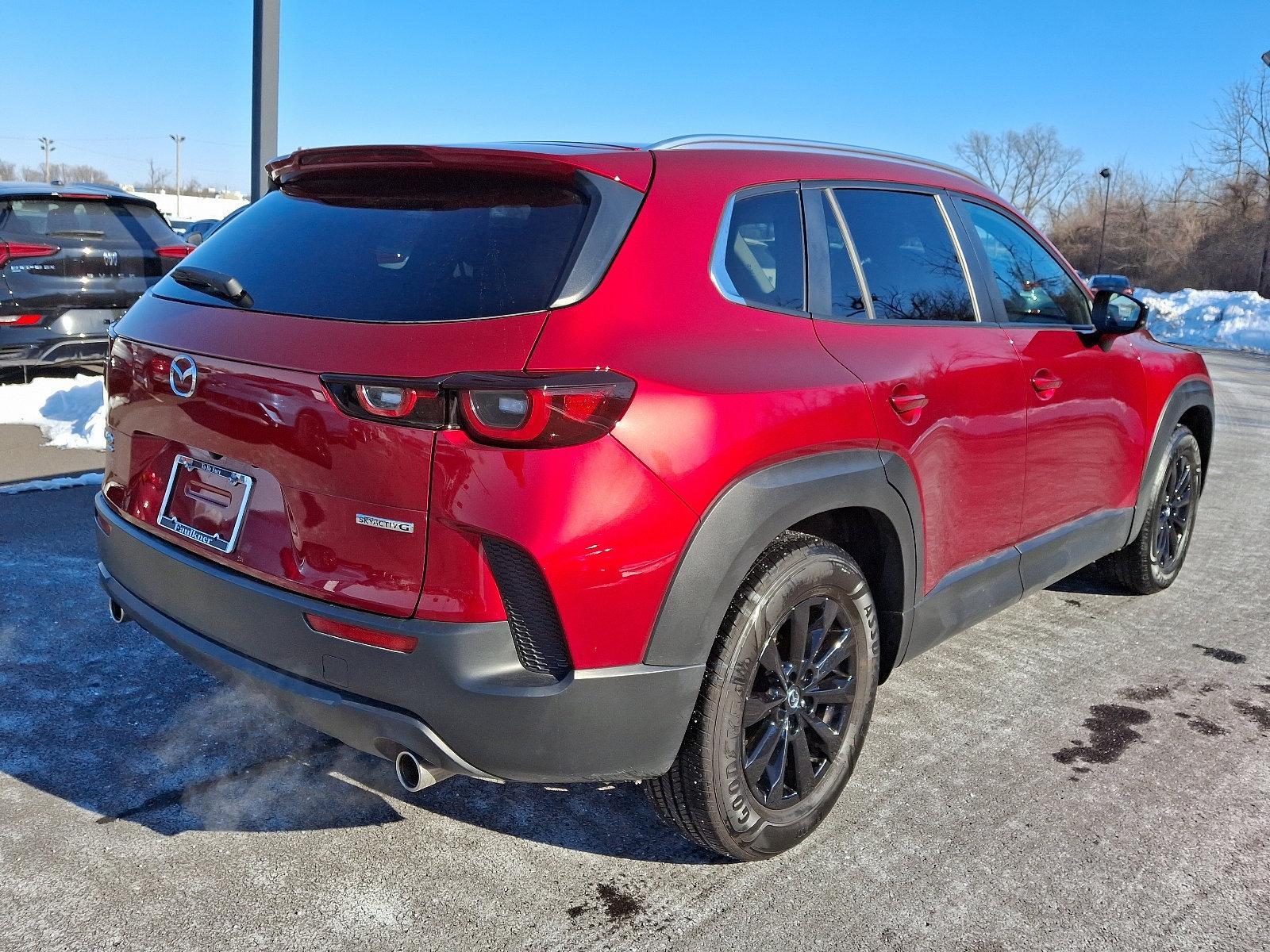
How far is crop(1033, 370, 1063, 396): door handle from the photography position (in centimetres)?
355

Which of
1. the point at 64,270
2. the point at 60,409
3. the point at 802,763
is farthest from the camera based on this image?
the point at 60,409

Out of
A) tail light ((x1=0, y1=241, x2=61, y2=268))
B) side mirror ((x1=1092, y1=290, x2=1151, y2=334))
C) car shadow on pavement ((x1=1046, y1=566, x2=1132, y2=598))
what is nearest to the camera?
side mirror ((x1=1092, y1=290, x2=1151, y2=334))

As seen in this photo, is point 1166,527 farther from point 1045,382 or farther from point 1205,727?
point 1045,382

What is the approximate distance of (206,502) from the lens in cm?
254

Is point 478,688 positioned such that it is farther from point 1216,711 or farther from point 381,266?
point 1216,711

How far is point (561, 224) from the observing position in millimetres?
2371

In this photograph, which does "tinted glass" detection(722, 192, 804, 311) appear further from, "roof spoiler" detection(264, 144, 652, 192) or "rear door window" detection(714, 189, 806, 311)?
"roof spoiler" detection(264, 144, 652, 192)

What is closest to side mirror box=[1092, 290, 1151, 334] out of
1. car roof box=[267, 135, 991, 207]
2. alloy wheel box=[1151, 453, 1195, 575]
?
alloy wheel box=[1151, 453, 1195, 575]

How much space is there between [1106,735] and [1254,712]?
655 mm

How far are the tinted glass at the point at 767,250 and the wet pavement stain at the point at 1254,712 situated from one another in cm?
233

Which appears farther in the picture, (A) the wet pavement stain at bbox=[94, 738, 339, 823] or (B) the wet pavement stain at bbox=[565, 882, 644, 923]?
(A) the wet pavement stain at bbox=[94, 738, 339, 823]

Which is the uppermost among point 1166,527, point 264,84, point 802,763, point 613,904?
point 264,84

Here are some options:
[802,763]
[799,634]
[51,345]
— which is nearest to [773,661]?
[799,634]

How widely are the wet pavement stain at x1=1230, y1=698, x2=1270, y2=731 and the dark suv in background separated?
23.6 ft
